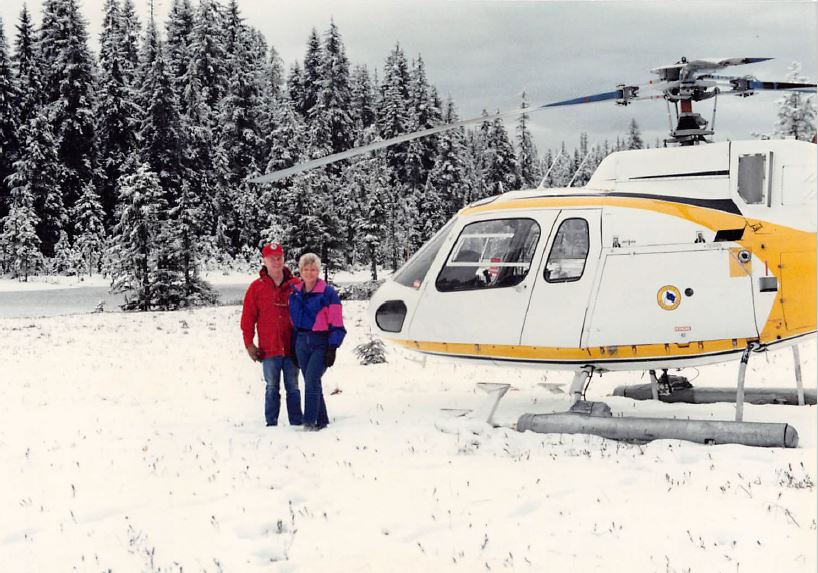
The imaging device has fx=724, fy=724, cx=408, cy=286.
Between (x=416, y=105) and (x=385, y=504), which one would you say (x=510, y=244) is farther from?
(x=416, y=105)

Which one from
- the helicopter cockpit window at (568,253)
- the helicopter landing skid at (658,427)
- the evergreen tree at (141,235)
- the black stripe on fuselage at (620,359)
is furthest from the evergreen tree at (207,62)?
the helicopter landing skid at (658,427)

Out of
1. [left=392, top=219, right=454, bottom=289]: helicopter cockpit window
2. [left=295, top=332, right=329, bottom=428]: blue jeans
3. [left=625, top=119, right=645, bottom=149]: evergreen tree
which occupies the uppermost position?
[left=625, top=119, right=645, bottom=149]: evergreen tree

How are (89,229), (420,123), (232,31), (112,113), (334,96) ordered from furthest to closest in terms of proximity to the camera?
(232,31), (334,96), (420,123), (112,113), (89,229)

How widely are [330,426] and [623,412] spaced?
3.50 m

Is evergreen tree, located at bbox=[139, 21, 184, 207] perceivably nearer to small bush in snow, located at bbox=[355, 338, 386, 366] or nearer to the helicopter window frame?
small bush in snow, located at bbox=[355, 338, 386, 366]

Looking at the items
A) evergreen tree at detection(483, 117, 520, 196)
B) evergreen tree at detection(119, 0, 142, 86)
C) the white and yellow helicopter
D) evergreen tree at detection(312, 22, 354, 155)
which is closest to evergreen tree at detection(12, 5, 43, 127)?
evergreen tree at detection(119, 0, 142, 86)

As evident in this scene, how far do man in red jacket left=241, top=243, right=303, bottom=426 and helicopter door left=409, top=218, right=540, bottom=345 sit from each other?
1.50m

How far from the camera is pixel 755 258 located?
7.48m

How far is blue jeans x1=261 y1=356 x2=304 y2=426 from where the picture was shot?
8273 millimetres

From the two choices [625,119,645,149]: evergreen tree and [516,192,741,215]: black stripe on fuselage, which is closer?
[516,192,741,215]: black stripe on fuselage

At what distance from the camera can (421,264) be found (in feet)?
28.4

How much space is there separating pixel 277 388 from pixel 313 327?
99 cm

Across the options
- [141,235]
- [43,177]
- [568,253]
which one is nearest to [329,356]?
[568,253]

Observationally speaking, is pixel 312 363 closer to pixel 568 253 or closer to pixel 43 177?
pixel 568 253
